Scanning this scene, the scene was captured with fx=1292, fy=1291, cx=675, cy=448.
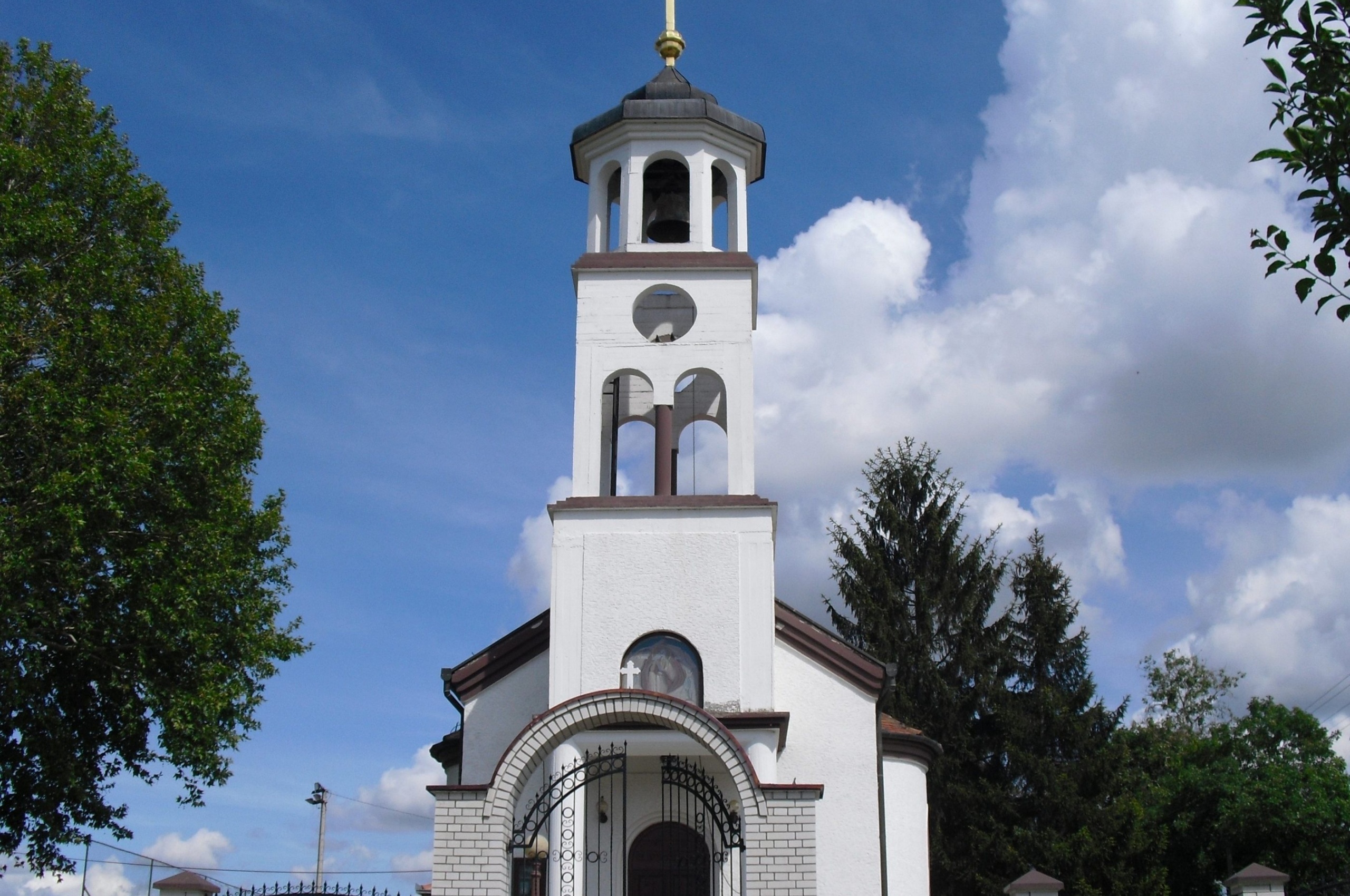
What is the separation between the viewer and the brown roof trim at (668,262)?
1597cm

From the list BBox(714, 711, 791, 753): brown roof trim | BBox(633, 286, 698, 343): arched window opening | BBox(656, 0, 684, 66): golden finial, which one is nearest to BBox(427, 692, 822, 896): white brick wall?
BBox(714, 711, 791, 753): brown roof trim

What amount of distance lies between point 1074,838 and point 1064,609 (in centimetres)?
558

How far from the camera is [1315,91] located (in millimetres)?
5465

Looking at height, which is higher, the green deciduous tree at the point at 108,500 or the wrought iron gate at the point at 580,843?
the green deciduous tree at the point at 108,500

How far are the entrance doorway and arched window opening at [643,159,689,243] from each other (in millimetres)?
7594

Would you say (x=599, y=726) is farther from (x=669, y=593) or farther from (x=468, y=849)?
(x=669, y=593)

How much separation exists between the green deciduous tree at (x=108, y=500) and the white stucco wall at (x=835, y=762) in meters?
6.05

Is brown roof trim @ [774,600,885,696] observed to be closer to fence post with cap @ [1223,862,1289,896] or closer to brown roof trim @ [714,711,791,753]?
brown roof trim @ [714,711,791,753]

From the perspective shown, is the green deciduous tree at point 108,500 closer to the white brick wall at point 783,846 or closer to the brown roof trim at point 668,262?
the brown roof trim at point 668,262

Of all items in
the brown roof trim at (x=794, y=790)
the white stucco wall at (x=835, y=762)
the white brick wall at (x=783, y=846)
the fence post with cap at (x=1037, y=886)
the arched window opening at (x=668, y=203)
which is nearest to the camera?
the white brick wall at (x=783, y=846)

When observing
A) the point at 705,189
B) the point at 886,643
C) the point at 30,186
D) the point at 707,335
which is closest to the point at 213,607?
the point at 30,186

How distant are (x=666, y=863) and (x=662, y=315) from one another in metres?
6.94

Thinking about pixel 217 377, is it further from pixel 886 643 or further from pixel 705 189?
pixel 886 643

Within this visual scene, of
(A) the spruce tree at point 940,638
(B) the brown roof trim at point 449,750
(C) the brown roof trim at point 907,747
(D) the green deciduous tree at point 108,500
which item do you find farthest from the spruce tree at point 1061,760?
(D) the green deciduous tree at point 108,500
